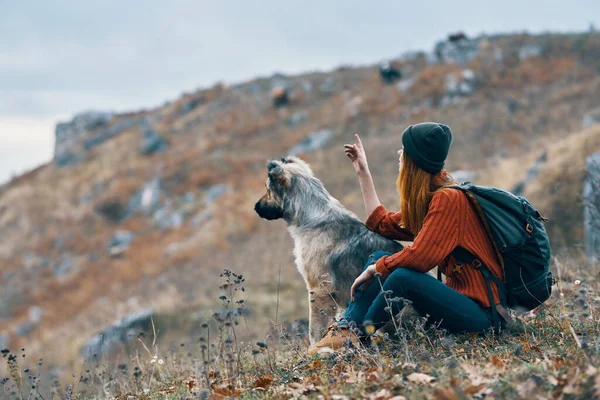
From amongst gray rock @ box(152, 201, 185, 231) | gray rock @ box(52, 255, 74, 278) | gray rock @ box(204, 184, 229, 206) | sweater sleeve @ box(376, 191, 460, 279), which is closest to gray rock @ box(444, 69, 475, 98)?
gray rock @ box(204, 184, 229, 206)

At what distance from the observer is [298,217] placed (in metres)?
5.84

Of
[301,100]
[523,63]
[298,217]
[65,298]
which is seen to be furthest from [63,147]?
[298,217]

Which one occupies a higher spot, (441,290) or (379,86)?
Answer: (379,86)

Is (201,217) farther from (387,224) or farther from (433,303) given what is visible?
(433,303)

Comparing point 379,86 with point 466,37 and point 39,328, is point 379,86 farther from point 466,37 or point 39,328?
point 39,328

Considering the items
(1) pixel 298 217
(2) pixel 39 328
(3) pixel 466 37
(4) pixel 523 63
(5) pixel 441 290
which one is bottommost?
(2) pixel 39 328

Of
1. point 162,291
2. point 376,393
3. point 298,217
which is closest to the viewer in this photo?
point 376,393

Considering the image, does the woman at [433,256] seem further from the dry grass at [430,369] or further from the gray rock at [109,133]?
the gray rock at [109,133]

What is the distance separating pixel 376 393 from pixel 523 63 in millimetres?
34158

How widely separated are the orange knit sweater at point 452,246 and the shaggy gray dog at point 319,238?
112 cm

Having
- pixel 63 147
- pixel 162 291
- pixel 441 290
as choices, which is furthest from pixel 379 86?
pixel 441 290

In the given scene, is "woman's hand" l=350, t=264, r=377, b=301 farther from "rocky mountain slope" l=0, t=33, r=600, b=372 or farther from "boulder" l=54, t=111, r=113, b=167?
"boulder" l=54, t=111, r=113, b=167

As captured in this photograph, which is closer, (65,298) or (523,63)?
(65,298)

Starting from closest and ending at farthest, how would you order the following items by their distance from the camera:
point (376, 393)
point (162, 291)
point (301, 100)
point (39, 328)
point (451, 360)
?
point (376, 393) → point (451, 360) → point (162, 291) → point (39, 328) → point (301, 100)
